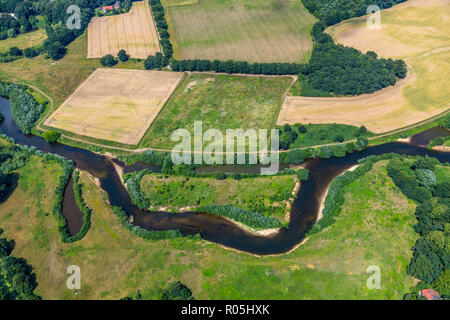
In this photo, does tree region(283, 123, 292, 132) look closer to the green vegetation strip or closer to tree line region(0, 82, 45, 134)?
the green vegetation strip

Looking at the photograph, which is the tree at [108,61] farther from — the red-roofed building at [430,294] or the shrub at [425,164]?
the red-roofed building at [430,294]

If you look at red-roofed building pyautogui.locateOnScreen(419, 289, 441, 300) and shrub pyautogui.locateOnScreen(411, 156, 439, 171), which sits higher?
shrub pyautogui.locateOnScreen(411, 156, 439, 171)

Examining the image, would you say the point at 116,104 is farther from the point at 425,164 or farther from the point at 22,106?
the point at 425,164

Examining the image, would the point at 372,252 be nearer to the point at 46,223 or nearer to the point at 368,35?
the point at 46,223

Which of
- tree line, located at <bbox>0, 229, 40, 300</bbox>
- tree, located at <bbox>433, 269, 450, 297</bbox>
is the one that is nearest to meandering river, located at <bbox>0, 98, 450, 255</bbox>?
tree line, located at <bbox>0, 229, 40, 300</bbox>

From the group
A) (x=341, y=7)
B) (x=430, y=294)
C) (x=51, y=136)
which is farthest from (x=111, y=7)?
(x=430, y=294)

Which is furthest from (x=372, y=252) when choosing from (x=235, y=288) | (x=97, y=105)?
(x=97, y=105)
